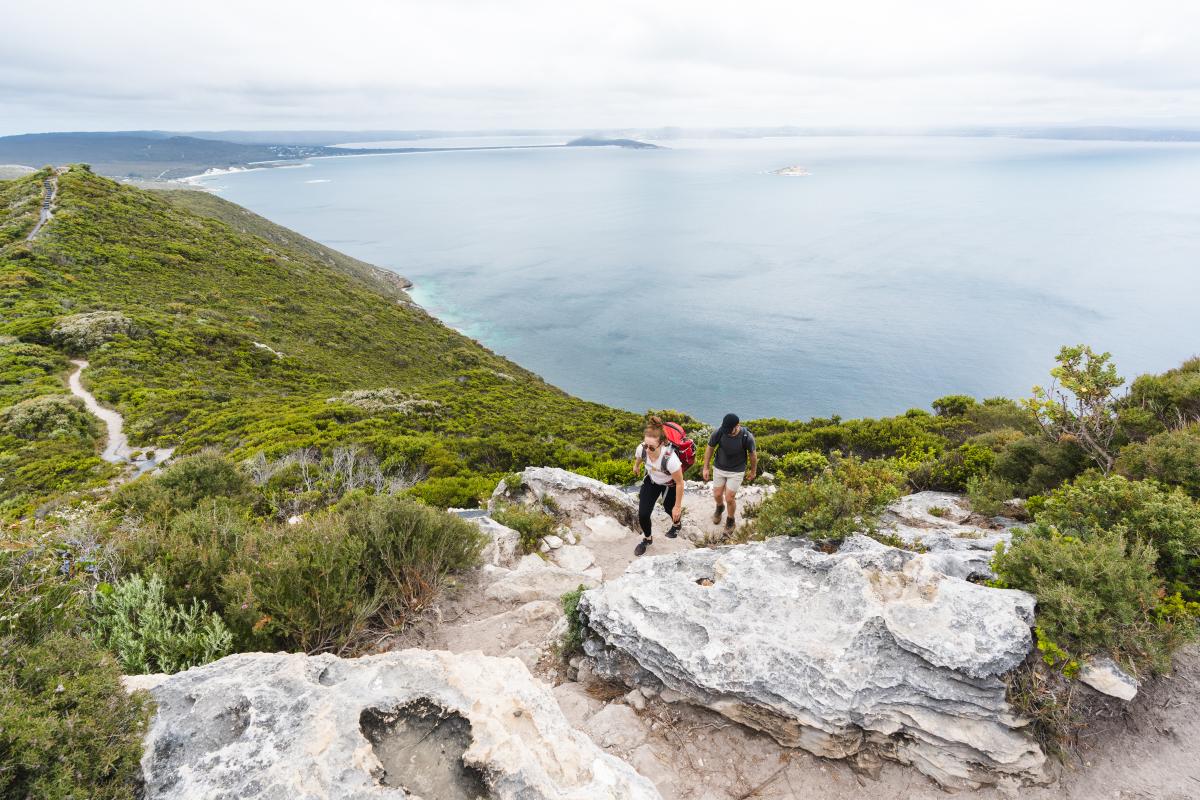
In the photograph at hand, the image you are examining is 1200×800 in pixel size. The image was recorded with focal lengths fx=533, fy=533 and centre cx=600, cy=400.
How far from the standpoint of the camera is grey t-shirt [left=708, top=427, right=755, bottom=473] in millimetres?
7965

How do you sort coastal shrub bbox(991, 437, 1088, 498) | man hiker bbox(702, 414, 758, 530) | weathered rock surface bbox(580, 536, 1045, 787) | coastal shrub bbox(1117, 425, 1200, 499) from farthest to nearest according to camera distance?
1. coastal shrub bbox(991, 437, 1088, 498)
2. man hiker bbox(702, 414, 758, 530)
3. coastal shrub bbox(1117, 425, 1200, 499)
4. weathered rock surface bbox(580, 536, 1045, 787)

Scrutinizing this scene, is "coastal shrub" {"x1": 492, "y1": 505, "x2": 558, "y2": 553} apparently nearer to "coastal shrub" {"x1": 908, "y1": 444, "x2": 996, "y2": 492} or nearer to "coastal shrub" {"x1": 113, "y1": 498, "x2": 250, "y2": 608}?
"coastal shrub" {"x1": 113, "y1": 498, "x2": 250, "y2": 608}

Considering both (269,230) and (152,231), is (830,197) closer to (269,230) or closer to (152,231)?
(269,230)

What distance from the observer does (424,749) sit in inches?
131

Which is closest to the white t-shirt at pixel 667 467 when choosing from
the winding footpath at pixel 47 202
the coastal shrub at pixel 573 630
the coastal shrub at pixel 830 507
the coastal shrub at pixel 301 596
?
the coastal shrub at pixel 830 507

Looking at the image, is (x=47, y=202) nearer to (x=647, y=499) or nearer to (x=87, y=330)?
(x=87, y=330)

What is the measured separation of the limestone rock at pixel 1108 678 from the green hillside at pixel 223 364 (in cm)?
1097

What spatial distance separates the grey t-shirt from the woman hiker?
29.7 inches

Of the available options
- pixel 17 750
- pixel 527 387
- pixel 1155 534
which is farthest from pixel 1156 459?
pixel 527 387

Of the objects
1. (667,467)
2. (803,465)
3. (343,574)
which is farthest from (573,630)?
(803,465)

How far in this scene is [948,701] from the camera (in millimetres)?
3846

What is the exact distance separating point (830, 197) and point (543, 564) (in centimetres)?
18648

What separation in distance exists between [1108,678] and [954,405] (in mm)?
18267

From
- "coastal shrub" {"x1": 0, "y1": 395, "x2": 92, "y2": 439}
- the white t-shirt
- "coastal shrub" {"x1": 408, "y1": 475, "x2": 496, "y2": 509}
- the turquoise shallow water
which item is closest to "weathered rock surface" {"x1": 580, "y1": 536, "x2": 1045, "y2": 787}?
the white t-shirt
